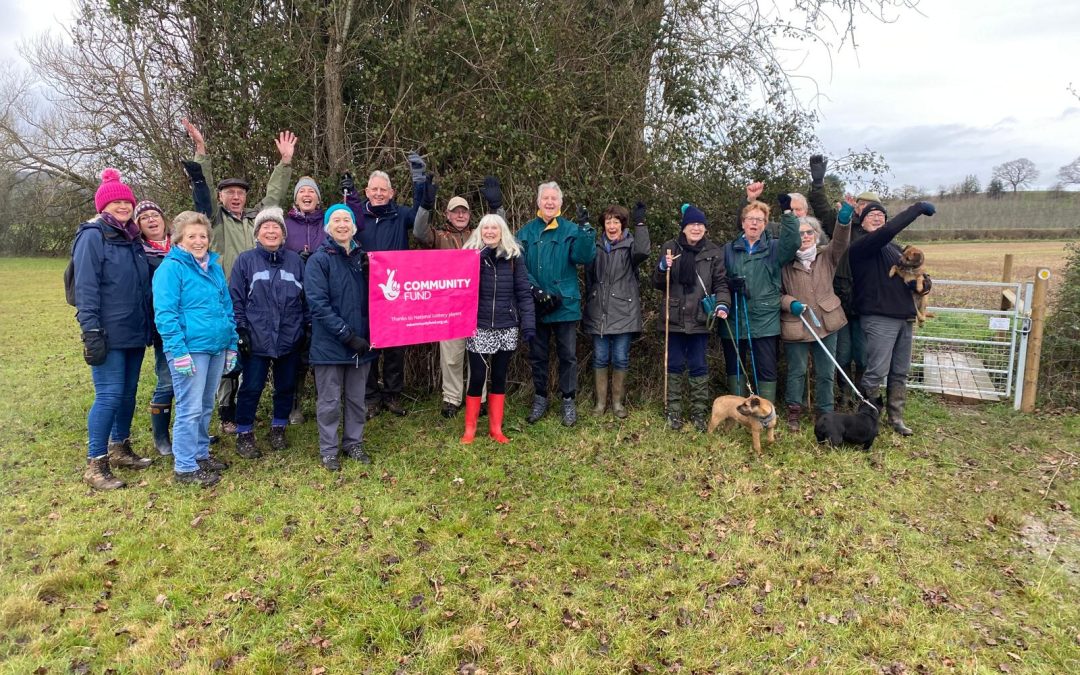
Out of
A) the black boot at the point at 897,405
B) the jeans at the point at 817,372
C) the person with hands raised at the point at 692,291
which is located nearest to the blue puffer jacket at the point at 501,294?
the person with hands raised at the point at 692,291

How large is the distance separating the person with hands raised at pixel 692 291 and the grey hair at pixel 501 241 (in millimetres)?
1496

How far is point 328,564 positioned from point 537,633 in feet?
4.60

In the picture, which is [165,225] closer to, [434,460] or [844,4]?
[434,460]

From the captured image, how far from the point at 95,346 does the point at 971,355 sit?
9.39m

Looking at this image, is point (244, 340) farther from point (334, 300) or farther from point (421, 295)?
point (421, 295)

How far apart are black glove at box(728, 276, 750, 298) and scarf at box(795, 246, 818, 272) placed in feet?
1.94

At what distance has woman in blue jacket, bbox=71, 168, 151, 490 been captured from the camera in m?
4.32

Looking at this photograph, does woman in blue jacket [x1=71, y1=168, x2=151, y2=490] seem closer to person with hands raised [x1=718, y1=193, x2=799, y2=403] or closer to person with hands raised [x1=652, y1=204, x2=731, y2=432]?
person with hands raised [x1=652, y1=204, x2=731, y2=432]

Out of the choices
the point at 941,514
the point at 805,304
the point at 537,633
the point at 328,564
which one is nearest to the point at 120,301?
the point at 328,564

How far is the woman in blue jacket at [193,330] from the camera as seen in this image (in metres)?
4.37

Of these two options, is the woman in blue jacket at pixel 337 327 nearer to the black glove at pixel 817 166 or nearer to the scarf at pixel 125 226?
the scarf at pixel 125 226

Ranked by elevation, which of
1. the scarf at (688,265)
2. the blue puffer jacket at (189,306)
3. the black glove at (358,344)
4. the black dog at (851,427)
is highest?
the scarf at (688,265)

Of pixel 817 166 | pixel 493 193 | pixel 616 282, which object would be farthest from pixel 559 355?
pixel 817 166

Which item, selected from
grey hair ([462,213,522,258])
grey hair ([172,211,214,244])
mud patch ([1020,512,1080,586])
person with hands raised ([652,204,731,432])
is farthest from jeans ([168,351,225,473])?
mud patch ([1020,512,1080,586])
